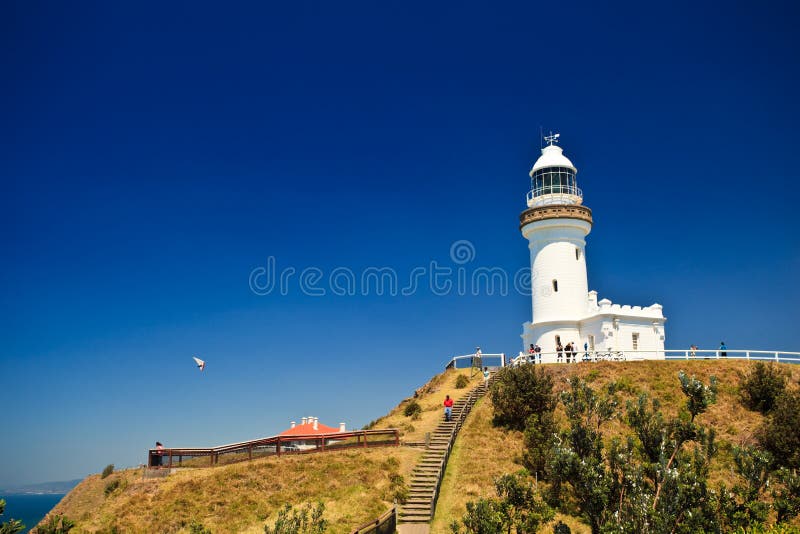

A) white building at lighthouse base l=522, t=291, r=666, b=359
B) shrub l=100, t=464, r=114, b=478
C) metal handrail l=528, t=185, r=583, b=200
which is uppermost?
metal handrail l=528, t=185, r=583, b=200

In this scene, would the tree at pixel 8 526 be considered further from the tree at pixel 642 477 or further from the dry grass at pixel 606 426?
the tree at pixel 642 477

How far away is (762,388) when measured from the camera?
3148 centimetres

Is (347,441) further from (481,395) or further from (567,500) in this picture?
(567,500)

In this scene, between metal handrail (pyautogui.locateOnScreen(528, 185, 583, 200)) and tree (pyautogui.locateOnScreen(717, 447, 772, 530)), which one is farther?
metal handrail (pyautogui.locateOnScreen(528, 185, 583, 200))

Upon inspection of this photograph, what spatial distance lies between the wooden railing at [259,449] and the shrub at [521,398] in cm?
556

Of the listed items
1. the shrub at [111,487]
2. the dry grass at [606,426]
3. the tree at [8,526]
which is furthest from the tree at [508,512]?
the shrub at [111,487]

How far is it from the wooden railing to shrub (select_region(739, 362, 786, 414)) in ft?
60.3

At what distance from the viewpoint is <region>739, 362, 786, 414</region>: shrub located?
31250 mm

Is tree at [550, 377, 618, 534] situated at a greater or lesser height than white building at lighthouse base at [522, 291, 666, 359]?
lesser

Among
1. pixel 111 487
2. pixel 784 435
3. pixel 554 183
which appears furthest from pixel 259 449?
pixel 554 183

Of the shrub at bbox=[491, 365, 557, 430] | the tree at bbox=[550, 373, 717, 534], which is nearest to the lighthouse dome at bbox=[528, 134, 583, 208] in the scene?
the shrub at bbox=[491, 365, 557, 430]

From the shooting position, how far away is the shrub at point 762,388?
3125cm

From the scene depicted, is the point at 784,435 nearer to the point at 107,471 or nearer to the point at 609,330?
the point at 609,330

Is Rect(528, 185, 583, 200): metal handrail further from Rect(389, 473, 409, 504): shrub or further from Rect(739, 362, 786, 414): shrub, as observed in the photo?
Rect(389, 473, 409, 504): shrub
